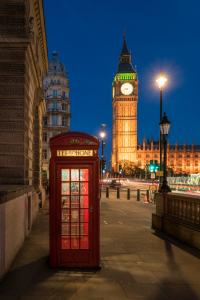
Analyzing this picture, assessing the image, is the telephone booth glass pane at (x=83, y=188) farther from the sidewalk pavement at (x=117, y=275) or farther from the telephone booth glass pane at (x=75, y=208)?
the sidewalk pavement at (x=117, y=275)

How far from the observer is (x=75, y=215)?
213 inches

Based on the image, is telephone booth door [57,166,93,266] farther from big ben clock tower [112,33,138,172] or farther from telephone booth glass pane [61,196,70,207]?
big ben clock tower [112,33,138,172]

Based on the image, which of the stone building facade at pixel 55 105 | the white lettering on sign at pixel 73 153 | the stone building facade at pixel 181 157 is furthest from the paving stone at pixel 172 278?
the stone building facade at pixel 181 157

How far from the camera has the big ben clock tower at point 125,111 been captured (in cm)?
12512

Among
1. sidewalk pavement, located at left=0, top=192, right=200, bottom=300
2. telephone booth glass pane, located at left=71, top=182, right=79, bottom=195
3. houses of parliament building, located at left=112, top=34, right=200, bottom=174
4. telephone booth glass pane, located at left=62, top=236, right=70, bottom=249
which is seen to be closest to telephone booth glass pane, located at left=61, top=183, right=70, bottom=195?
telephone booth glass pane, located at left=71, top=182, right=79, bottom=195

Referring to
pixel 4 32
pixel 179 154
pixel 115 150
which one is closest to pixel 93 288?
pixel 4 32

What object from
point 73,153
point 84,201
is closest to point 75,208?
point 84,201

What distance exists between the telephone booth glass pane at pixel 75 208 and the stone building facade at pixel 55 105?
48976 millimetres

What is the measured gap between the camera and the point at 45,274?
510cm

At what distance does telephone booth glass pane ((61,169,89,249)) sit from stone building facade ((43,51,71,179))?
161 feet

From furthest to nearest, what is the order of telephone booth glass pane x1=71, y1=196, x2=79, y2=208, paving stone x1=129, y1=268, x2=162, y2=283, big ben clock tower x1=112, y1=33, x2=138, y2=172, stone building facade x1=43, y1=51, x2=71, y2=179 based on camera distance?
1. big ben clock tower x1=112, y1=33, x2=138, y2=172
2. stone building facade x1=43, y1=51, x2=71, y2=179
3. telephone booth glass pane x1=71, y1=196, x2=79, y2=208
4. paving stone x1=129, y1=268, x2=162, y2=283

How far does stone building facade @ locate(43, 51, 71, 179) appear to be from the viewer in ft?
179

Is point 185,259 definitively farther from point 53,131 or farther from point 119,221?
point 53,131

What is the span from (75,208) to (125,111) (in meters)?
124
